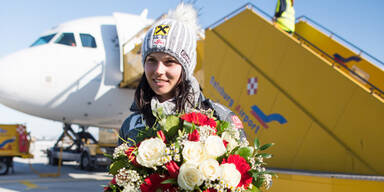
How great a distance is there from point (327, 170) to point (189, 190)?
4449 millimetres

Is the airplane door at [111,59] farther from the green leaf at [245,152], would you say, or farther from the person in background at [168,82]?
the green leaf at [245,152]

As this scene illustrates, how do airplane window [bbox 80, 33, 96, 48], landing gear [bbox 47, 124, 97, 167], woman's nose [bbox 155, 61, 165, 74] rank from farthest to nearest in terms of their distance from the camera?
landing gear [bbox 47, 124, 97, 167] < airplane window [bbox 80, 33, 96, 48] < woman's nose [bbox 155, 61, 165, 74]

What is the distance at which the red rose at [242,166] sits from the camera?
115cm

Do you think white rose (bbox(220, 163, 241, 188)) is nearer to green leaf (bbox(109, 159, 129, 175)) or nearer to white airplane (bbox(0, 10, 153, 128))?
green leaf (bbox(109, 159, 129, 175))

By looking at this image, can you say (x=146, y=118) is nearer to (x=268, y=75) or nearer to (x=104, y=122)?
(x=268, y=75)

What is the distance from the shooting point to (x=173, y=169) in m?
1.11

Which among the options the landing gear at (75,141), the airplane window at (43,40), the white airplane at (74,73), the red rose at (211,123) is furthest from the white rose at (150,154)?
the landing gear at (75,141)

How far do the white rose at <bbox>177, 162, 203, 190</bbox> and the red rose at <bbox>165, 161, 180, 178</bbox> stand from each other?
0.04 meters

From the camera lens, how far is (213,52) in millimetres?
7285

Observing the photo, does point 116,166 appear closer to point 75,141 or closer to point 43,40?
point 43,40

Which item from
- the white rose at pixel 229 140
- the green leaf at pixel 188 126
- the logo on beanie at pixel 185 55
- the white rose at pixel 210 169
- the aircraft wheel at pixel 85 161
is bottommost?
the white rose at pixel 210 169

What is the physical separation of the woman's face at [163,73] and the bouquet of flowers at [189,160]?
0.45 m

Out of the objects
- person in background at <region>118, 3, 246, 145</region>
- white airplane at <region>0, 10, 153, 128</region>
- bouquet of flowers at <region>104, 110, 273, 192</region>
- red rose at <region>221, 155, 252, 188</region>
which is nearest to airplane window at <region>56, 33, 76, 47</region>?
white airplane at <region>0, 10, 153, 128</region>

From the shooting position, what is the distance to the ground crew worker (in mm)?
6840
